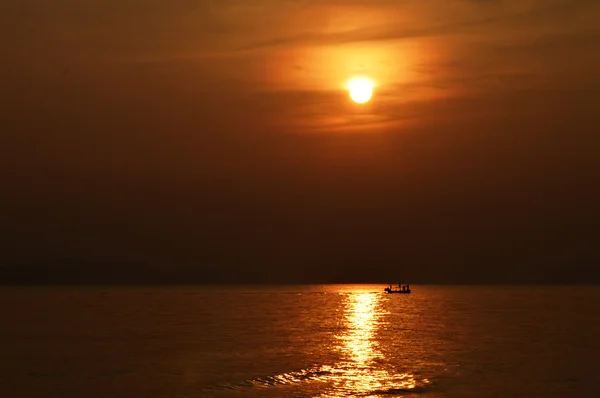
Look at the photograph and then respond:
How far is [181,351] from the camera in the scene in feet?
277

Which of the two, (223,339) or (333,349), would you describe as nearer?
(333,349)

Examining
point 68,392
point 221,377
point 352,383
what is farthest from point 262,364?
point 68,392

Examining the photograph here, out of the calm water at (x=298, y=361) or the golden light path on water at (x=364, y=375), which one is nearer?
the golden light path on water at (x=364, y=375)

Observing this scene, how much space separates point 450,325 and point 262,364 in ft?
211

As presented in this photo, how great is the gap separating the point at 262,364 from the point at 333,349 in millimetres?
15736

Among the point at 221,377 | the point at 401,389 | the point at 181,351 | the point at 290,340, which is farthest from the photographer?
the point at 290,340

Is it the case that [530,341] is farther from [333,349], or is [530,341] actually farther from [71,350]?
[71,350]

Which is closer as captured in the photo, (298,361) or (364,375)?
(364,375)

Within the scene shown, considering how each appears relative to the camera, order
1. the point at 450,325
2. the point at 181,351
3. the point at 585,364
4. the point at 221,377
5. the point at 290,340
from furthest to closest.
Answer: the point at 450,325
the point at 290,340
the point at 181,351
the point at 585,364
the point at 221,377

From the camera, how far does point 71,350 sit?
286 feet

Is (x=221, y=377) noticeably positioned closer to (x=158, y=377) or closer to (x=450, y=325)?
(x=158, y=377)

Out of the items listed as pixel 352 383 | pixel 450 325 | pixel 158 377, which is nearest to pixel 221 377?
pixel 158 377

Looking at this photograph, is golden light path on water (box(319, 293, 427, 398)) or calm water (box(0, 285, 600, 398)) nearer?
golden light path on water (box(319, 293, 427, 398))

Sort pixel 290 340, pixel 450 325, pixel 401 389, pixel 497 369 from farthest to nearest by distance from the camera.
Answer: pixel 450 325
pixel 290 340
pixel 497 369
pixel 401 389
